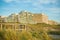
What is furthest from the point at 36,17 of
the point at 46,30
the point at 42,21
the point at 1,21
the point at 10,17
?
the point at 1,21

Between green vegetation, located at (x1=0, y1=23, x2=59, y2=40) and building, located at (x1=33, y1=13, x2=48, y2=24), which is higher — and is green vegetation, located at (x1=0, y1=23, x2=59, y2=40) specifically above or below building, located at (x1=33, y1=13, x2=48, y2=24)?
below

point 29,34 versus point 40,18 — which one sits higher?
point 40,18

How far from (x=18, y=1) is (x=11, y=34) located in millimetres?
596

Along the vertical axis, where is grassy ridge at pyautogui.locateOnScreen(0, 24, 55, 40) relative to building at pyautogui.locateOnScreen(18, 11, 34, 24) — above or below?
below

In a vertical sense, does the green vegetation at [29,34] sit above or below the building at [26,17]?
below

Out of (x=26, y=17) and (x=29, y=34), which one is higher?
(x=26, y=17)

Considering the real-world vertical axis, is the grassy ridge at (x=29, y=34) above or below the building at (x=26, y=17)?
below

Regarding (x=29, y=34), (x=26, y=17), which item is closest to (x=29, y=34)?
(x=29, y=34)

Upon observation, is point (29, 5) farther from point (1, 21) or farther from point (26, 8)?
point (1, 21)

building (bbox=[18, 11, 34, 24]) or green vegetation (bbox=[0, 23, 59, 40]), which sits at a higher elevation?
building (bbox=[18, 11, 34, 24])

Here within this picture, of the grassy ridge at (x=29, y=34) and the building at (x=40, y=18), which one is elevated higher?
the building at (x=40, y=18)

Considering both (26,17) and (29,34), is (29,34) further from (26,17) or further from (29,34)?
(26,17)

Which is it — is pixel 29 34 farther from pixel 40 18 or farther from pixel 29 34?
pixel 40 18

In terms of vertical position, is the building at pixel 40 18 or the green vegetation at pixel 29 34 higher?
the building at pixel 40 18
